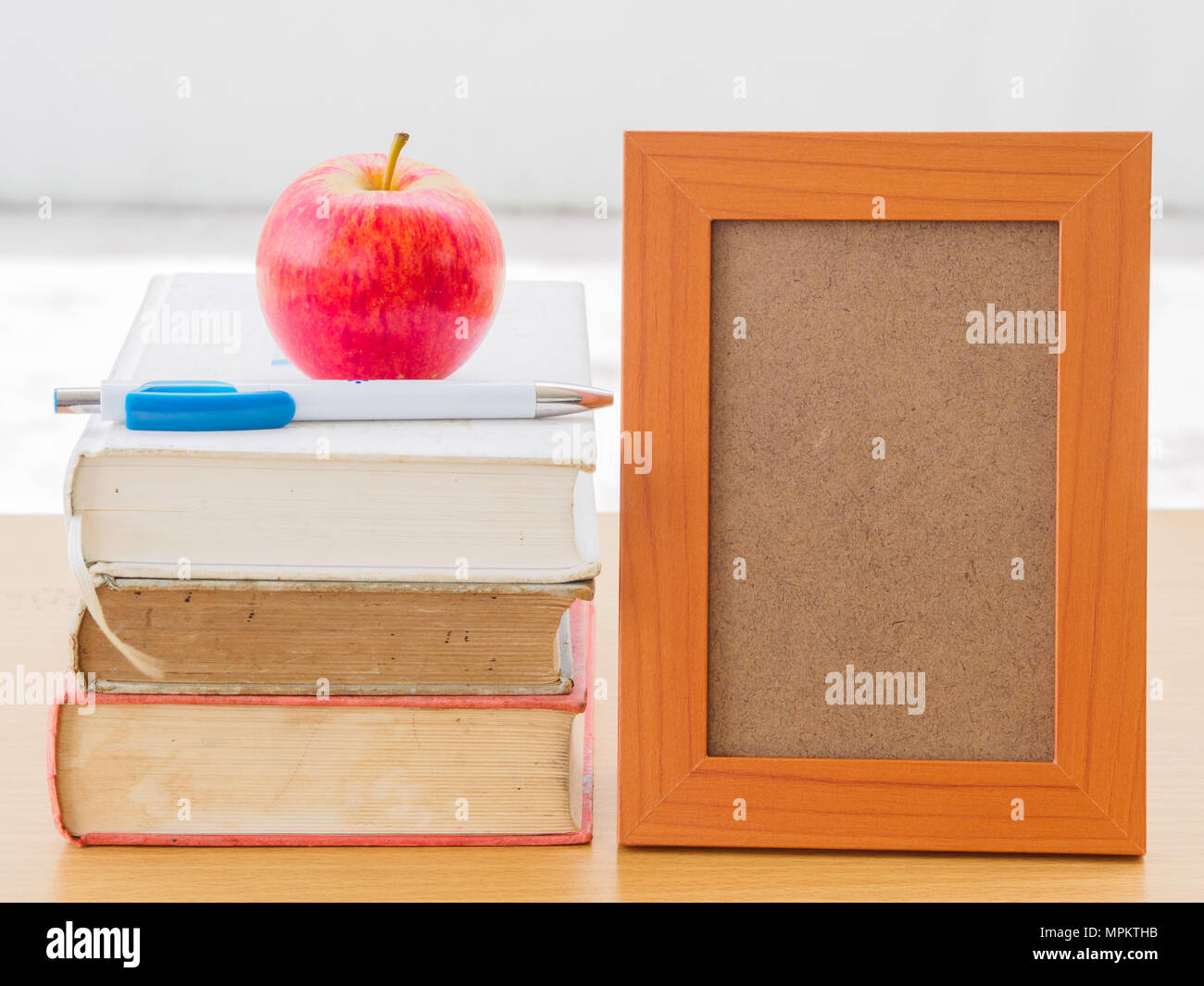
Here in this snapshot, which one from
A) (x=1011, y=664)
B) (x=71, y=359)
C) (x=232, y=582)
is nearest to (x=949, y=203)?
(x=1011, y=664)

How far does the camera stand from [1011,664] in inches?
18.2

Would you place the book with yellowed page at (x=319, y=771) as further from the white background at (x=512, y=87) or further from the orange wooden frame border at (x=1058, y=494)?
the white background at (x=512, y=87)

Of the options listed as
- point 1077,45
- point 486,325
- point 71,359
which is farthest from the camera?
point 1077,45

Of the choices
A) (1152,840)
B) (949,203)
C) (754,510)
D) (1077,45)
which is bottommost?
(1152,840)

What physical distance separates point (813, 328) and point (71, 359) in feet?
6.99

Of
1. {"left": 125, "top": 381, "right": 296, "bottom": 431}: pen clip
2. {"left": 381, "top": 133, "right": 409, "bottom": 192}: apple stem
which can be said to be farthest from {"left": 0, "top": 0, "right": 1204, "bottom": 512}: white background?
{"left": 125, "top": 381, "right": 296, "bottom": 431}: pen clip

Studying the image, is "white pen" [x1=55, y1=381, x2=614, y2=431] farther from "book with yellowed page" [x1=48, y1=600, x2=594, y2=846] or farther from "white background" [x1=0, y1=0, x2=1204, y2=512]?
"white background" [x1=0, y1=0, x2=1204, y2=512]

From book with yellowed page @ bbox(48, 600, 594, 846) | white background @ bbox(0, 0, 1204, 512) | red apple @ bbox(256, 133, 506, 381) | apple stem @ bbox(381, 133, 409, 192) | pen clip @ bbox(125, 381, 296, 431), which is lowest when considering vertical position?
book with yellowed page @ bbox(48, 600, 594, 846)

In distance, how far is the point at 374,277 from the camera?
1.70 ft

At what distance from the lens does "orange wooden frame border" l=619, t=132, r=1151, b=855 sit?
45 centimetres

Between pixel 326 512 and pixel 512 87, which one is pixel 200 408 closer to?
pixel 326 512

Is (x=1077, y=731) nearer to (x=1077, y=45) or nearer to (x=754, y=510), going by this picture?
(x=754, y=510)

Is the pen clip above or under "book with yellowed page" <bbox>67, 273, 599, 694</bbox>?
above

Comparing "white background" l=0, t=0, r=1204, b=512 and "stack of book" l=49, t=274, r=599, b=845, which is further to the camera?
"white background" l=0, t=0, r=1204, b=512
